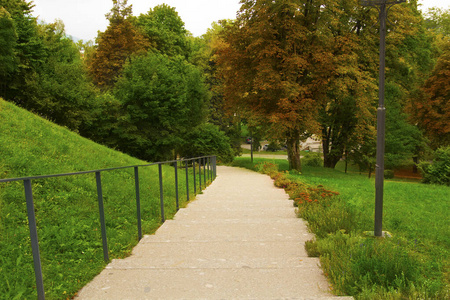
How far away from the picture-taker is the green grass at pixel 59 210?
3287mm

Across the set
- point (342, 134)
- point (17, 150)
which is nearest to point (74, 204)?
point (17, 150)

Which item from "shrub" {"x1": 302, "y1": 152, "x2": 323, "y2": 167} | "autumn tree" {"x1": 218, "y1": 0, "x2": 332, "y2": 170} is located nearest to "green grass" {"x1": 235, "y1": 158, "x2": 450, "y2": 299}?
"autumn tree" {"x1": 218, "y1": 0, "x2": 332, "y2": 170}

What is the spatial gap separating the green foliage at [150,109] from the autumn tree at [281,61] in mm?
7491

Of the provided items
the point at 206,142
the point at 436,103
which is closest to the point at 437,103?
the point at 436,103

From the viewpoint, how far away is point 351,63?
17688mm

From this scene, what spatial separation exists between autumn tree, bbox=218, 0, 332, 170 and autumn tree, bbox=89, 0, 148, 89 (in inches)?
629

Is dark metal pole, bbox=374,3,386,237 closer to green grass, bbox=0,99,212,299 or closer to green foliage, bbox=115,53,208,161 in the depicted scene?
green grass, bbox=0,99,212,299

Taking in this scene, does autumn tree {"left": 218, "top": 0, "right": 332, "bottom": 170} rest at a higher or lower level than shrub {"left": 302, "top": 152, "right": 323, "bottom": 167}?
higher

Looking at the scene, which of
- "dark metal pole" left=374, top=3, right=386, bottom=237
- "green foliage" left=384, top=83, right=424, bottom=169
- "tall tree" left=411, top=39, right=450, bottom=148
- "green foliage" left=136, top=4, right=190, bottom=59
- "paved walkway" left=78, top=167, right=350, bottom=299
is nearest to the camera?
"paved walkway" left=78, top=167, right=350, bottom=299

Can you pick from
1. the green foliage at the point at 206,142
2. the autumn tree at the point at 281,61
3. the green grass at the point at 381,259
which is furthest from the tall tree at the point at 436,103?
the green grass at the point at 381,259

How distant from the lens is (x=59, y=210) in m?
5.43

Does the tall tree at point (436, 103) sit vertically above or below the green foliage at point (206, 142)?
above

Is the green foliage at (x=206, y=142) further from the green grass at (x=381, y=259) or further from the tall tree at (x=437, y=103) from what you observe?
the green grass at (x=381, y=259)

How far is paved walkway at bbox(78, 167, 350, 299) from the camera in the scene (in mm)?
2785
